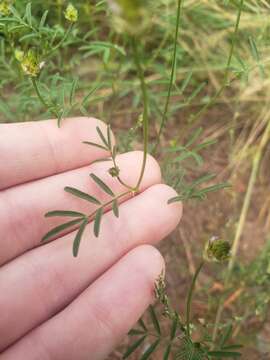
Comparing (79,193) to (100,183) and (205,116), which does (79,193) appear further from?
(205,116)

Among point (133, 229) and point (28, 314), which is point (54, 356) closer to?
point (28, 314)

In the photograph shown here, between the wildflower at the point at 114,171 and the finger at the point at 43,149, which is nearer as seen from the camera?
the wildflower at the point at 114,171

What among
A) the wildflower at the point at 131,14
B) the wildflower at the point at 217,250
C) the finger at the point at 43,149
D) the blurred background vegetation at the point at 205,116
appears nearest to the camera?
the wildflower at the point at 131,14

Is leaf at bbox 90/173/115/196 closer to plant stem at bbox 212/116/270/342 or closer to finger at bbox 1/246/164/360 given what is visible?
finger at bbox 1/246/164/360

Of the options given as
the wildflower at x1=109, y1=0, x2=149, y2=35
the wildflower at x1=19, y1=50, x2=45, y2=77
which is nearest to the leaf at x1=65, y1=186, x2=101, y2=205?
the wildflower at x1=19, y1=50, x2=45, y2=77

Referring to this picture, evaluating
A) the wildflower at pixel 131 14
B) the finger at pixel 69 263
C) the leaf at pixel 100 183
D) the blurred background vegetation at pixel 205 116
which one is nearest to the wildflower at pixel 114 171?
the leaf at pixel 100 183

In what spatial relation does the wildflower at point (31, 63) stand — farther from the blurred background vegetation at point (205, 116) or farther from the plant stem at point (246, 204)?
the plant stem at point (246, 204)

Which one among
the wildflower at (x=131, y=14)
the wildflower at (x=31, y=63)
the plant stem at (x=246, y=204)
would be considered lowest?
the plant stem at (x=246, y=204)
